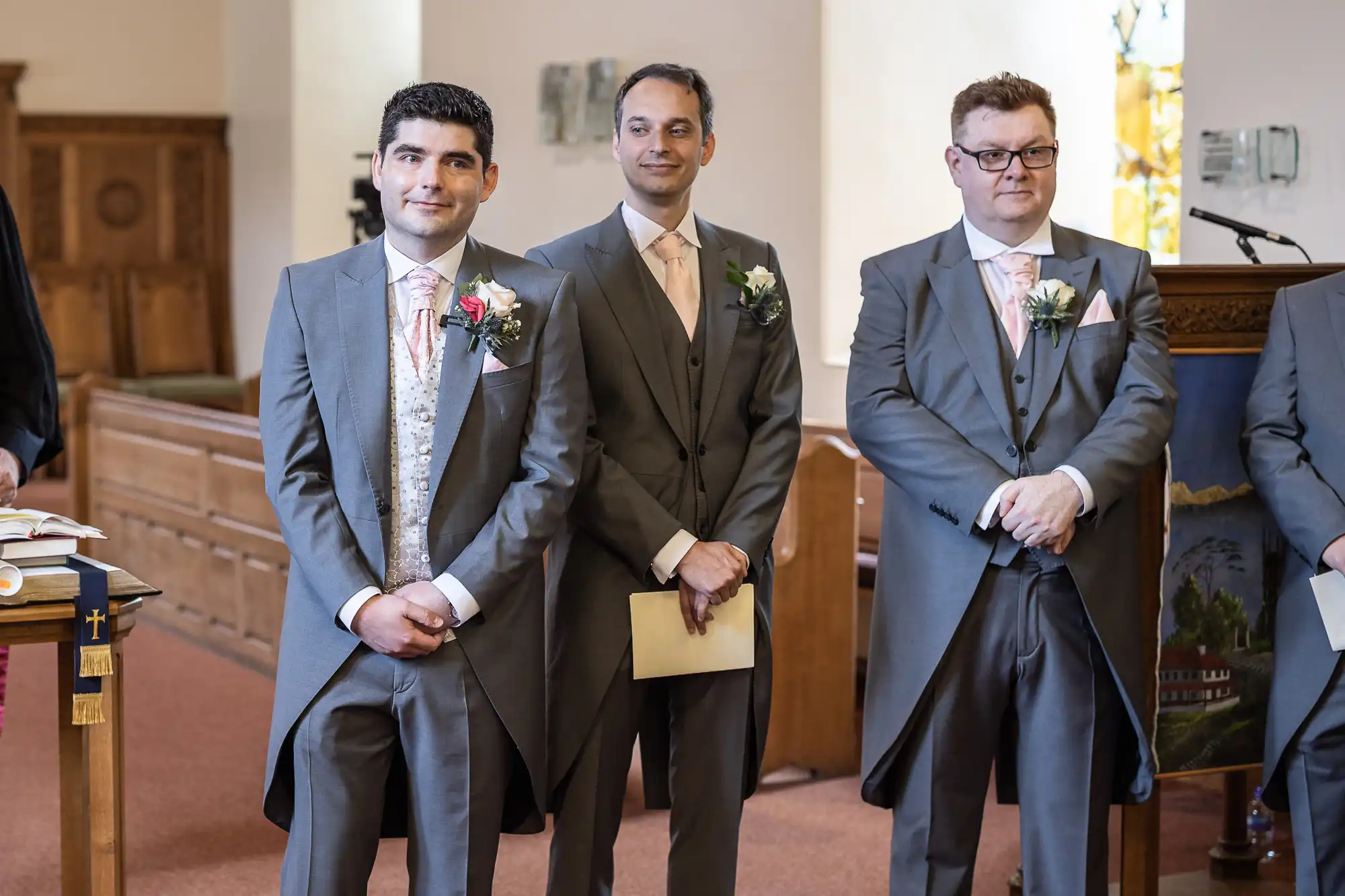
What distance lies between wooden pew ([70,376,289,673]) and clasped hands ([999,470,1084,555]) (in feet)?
12.3

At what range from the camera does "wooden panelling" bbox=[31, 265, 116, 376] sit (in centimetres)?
1210

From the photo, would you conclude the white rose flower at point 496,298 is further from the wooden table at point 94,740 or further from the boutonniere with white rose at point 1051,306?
the boutonniere with white rose at point 1051,306

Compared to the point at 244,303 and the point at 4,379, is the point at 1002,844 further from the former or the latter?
the point at 244,303

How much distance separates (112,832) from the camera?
8.89ft

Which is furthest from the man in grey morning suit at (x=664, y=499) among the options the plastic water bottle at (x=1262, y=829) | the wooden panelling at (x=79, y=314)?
the wooden panelling at (x=79, y=314)

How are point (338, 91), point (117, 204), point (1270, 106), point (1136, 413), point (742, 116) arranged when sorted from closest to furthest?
point (1136, 413) → point (1270, 106) → point (742, 116) → point (338, 91) → point (117, 204)

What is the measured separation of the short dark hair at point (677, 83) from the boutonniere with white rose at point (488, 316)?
18.3 inches

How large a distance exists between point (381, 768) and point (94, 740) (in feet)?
1.78

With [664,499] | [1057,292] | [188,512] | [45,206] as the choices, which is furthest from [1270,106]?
[45,206]

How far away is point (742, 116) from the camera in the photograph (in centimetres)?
786

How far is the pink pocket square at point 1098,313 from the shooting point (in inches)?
114

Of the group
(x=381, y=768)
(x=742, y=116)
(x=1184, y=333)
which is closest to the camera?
(x=381, y=768)

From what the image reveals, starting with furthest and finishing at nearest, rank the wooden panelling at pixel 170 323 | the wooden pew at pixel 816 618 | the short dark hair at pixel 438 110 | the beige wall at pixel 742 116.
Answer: the wooden panelling at pixel 170 323, the beige wall at pixel 742 116, the wooden pew at pixel 816 618, the short dark hair at pixel 438 110

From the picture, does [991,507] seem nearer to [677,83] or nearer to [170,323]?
[677,83]
